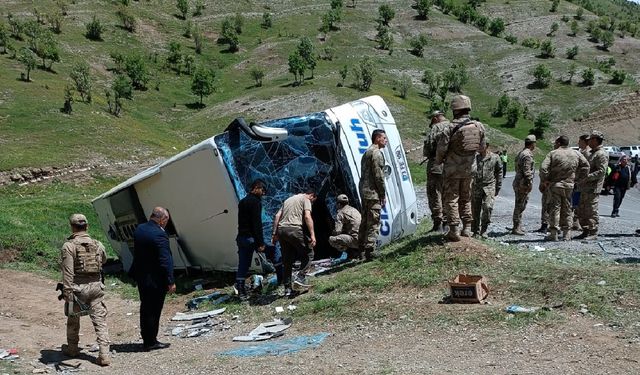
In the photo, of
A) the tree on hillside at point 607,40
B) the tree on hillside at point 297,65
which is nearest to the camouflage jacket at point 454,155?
the tree on hillside at point 297,65

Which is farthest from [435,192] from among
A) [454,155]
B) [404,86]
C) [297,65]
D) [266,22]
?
[266,22]

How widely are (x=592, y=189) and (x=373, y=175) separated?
4786mm

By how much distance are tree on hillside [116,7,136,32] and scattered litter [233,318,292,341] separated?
7191 centimetres

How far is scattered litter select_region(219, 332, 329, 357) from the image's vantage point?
7328 millimetres

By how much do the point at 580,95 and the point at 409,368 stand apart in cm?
6433

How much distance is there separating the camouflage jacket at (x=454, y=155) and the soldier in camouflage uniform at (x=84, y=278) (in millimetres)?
4751

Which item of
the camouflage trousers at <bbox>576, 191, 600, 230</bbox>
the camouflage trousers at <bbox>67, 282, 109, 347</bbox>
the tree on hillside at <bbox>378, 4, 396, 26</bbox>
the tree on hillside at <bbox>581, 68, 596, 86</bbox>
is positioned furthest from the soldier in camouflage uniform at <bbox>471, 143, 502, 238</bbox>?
the tree on hillside at <bbox>378, 4, 396, 26</bbox>

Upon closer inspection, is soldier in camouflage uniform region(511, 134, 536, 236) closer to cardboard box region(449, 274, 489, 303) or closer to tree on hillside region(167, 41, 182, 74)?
cardboard box region(449, 274, 489, 303)

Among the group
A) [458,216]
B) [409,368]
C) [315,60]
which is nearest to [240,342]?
[409,368]

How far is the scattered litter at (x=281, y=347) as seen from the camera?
733cm

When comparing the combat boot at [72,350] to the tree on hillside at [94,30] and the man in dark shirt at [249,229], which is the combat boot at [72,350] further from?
the tree on hillside at [94,30]

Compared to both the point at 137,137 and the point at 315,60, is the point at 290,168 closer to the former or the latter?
the point at 137,137

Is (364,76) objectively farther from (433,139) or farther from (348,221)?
(433,139)

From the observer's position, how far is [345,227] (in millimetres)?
10883
